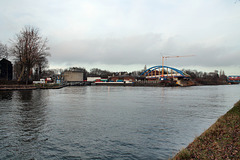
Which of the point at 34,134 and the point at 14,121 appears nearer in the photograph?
the point at 34,134

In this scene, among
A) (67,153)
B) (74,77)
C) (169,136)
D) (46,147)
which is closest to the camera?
(67,153)

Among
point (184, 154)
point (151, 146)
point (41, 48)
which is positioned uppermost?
point (41, 48)

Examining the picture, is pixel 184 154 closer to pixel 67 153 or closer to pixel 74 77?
pixel 67 153

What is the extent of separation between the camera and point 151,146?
9367 millimetres

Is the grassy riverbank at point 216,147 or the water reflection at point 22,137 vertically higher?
the grassy riverbank at point 216,147

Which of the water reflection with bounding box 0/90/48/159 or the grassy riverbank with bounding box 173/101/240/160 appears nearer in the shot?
the grassy riverbank with bounding box 173/101/240/160

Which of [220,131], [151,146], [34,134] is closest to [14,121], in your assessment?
[34,134]

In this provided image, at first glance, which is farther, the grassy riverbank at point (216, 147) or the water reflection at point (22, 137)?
the water reflection at point (22, 137)

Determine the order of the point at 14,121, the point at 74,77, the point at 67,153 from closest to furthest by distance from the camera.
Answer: the point at 67,153 < the point at 14,121 < the point at 74,77

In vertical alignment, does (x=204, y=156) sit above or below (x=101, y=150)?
above

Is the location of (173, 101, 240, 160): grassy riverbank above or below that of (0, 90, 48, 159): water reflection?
above

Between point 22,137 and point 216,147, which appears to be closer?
point 216,147

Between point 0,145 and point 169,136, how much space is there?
8609mm

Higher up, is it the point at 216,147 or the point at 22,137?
the point at 216,147
